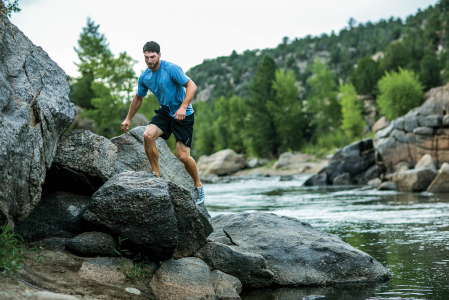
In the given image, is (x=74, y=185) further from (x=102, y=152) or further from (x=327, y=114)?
(x=327, y=114)

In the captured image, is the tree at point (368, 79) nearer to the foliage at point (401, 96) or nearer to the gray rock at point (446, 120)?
the foliage at point (401, 96)

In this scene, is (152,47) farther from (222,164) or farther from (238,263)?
(222,164)

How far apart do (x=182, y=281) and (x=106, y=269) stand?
35.1 inches

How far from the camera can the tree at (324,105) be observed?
201 ft

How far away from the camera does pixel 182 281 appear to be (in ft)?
16.9

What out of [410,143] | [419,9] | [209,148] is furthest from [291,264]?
[419,9]

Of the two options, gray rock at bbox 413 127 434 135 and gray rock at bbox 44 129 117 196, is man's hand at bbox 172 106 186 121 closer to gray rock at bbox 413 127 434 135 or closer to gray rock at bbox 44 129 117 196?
gray rock at bbox 44 129 117 196

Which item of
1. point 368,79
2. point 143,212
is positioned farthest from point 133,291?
point 368,79

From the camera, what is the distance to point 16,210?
4.84 m

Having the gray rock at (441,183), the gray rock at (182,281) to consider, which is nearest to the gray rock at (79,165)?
the gray rock at (182,281)

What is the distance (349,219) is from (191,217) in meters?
7.89

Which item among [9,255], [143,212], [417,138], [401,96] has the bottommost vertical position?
[9,255]

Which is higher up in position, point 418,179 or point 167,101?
point 167,101

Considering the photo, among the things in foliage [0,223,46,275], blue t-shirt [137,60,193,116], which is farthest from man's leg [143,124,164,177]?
foliage [0,223,46,275]
